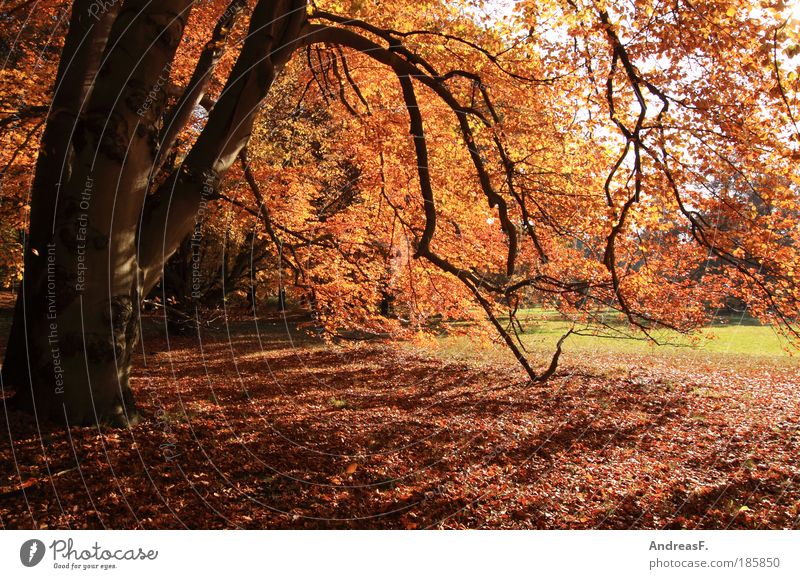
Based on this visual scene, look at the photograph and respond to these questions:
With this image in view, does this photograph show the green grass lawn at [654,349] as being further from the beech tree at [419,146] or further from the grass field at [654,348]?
the beech tree at [419,146]

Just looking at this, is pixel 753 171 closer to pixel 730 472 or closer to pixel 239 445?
pixel 730 472

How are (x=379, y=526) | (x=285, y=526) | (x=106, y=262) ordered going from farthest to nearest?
(x=106, y=262) → (x=379, y=526) → (x=285, y=526)

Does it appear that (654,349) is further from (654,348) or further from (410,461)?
(410,461)

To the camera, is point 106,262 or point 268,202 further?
point 268,202

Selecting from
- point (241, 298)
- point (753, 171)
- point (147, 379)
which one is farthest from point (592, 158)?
point (241, 298)

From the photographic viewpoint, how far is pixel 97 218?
5.59m

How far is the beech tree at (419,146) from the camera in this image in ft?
18.4

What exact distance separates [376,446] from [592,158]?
6318mm

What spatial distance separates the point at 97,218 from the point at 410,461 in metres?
4.21

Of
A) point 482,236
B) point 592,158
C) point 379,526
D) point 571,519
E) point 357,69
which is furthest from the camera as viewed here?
point 482,236

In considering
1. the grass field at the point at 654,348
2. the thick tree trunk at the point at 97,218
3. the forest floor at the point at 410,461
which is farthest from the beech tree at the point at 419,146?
the grass field at the point at 654,348

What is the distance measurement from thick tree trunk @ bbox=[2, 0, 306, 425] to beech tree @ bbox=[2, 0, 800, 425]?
0.02 m

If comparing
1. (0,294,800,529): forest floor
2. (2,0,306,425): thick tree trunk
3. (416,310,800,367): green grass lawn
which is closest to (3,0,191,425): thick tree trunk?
(2,0,306,425): thick tree trunk

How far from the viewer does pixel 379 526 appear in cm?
480
